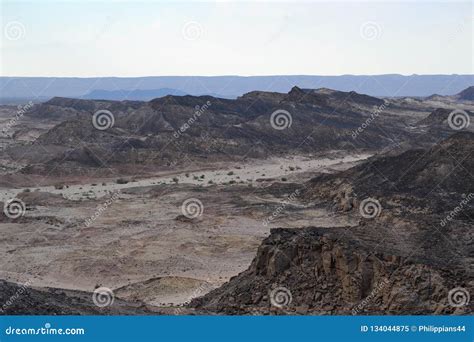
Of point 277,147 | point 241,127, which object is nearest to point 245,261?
point 277,147

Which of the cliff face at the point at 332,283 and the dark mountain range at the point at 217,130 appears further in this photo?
the dark mountain range at the point at 217,130

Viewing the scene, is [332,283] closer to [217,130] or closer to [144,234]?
[144,234]

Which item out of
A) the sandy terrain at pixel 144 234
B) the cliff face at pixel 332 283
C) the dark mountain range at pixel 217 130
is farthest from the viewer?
the dark mountain range at pixel 217 130

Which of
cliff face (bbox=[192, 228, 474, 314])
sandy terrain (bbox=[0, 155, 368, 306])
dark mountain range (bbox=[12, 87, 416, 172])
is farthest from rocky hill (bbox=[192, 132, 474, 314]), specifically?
dark mountain range (bbox=[12, 87, 416, 172])

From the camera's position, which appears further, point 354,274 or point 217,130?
point 217,130

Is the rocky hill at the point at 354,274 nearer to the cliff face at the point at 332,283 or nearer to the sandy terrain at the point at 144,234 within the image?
the cliff face at the point at 332,283

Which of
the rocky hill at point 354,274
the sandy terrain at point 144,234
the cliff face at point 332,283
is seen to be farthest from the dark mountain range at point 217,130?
the cliff face at point 332,283

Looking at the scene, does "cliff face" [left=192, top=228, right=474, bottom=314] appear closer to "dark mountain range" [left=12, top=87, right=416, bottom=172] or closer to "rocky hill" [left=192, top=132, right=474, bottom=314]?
"rocky hill" [left=192, top=132, right=474, bottom=314]

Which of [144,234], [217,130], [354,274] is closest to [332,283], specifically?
[354,274]

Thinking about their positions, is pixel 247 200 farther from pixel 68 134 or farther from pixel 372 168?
pixel 68 134
